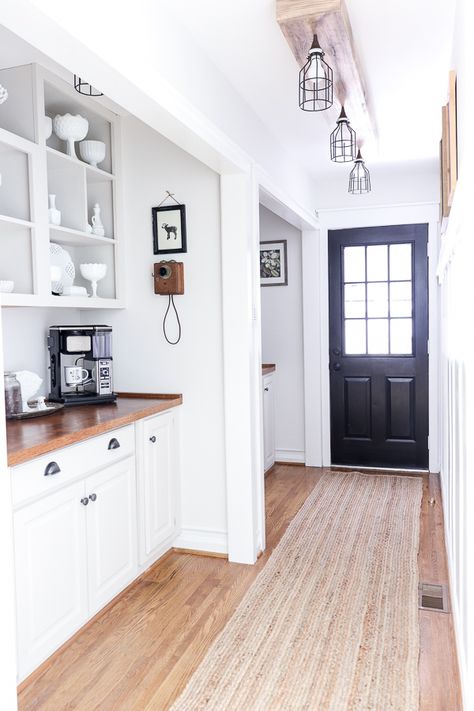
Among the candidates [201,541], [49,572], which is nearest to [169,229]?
[201,541]

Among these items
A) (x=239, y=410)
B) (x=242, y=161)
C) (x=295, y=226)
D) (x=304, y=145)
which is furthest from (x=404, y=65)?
(x=295, y=226)

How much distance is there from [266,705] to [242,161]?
7.69 feet

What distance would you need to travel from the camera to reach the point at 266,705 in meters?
1.90

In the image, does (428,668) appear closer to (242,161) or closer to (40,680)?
(40,680)

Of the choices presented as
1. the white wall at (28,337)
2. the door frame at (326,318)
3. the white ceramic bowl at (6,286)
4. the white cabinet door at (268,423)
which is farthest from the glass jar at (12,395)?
the door frame at (326,318)

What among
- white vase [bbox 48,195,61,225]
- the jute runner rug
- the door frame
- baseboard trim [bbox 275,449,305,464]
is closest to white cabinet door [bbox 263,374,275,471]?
baseboard trim [bbox 275,449,305,464]

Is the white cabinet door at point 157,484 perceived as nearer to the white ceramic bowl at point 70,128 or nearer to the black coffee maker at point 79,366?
the black coffee maker at point 79,366

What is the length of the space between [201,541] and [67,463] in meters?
1.23

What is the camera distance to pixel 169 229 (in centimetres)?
312

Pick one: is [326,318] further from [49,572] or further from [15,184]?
[49,572]

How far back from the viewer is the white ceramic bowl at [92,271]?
3018 mm

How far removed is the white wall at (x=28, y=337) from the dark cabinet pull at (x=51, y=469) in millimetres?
859

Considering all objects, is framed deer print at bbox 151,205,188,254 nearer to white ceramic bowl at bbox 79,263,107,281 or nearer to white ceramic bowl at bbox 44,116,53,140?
white ceramic bowl at bbox 79,263,107,281

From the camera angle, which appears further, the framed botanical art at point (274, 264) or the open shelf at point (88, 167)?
the framed botanical art at point (274, 264)
